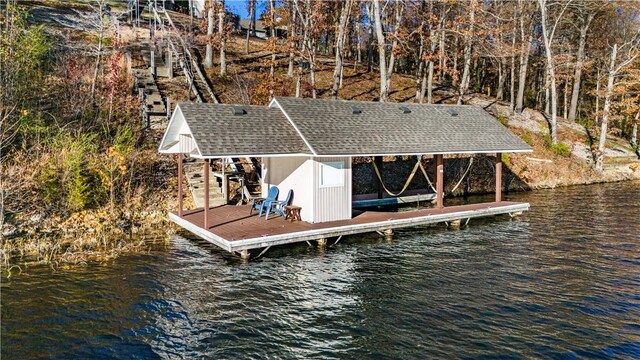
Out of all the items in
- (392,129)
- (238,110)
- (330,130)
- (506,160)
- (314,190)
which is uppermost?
(238,110)

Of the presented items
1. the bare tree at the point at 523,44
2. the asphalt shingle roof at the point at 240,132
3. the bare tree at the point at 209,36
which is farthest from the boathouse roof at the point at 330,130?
the bare tree at the point at 209,36

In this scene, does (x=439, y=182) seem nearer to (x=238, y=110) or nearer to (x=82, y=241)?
(x=238, y=110)

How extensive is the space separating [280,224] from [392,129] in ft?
21.8

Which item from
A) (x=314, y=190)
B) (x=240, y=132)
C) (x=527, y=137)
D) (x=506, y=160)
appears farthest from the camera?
(x=527, y=137)

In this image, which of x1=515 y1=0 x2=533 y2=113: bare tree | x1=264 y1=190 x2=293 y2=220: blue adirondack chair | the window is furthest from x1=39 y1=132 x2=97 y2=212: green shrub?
x1=515 y1=0 x2=533 y2=113: bare tree

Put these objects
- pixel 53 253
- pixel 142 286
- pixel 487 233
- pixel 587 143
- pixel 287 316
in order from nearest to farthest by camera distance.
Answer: pixel 287 316, pixel 142 286, pixel 53 253, pixel 487 233, pixel 587 143

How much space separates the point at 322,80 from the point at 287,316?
102 ft

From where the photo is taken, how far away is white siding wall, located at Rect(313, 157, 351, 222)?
1580 cm

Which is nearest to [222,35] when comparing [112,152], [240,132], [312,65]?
[312,65]

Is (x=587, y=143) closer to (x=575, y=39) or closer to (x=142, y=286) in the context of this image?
(x=575, y=39)

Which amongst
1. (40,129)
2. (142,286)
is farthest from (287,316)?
(40,129)

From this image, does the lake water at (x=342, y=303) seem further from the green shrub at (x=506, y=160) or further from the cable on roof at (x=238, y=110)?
the green shrub at (x=506, y=160)

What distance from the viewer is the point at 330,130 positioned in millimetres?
17047

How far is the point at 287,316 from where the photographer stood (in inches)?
393
